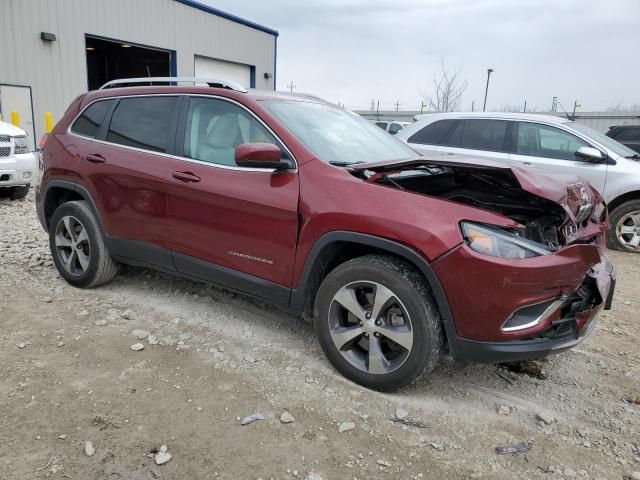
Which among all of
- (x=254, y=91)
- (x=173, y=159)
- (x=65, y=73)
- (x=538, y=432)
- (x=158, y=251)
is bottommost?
(x=538, y=432)

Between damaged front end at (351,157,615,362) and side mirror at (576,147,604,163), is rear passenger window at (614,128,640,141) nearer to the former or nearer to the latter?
side mirror at (576,147,604,163)

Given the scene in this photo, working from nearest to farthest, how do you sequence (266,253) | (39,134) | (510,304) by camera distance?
(510,304) < (266,253) < (39,134)

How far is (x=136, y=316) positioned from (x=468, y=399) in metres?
2.48

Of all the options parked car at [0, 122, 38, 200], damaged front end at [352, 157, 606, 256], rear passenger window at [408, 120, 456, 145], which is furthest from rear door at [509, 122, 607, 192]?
parked car at [0, 122, 38, 200]

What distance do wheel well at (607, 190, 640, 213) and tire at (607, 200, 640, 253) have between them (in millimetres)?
56

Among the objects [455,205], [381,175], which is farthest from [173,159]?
[455,205]

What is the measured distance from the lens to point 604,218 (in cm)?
352

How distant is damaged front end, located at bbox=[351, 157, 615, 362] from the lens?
2.42 m

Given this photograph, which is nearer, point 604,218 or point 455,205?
point 455,205

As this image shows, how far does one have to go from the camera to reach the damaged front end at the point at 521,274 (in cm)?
242

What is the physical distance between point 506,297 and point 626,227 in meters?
5.24

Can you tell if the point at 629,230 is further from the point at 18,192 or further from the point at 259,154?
the point at 18,192

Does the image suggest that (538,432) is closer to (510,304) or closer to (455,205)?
(510,304)

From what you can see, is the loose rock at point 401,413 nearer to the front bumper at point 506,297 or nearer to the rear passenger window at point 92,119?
the front bumper at point 506,297
